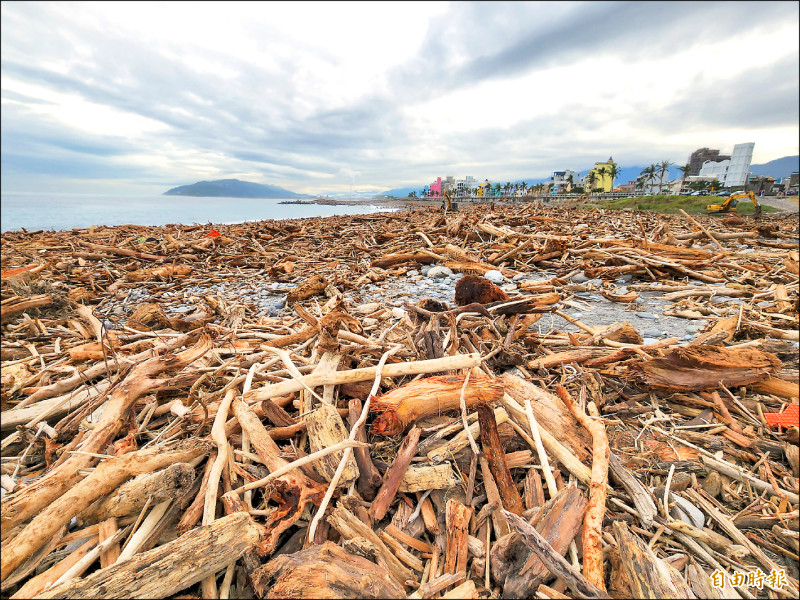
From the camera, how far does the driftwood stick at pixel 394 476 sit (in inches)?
66.8

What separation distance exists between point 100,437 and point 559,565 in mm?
2429

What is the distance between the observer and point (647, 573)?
1385mm

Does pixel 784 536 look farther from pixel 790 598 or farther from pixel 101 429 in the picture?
pixel 101 429

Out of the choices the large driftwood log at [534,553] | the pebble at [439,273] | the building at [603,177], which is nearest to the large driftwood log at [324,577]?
the large driftwood log at [534,553]

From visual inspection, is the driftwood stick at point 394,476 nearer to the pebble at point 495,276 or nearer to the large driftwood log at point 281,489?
the large driftwood log at point 281,489

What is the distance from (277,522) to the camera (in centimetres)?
158

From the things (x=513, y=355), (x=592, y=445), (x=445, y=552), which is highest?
(x=513, y=355)

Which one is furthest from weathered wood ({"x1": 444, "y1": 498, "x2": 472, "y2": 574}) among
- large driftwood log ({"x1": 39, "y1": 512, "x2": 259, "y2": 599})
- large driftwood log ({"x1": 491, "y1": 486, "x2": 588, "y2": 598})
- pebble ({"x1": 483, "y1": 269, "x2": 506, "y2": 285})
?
pebble ({"x1": 483, "y1": 269, "x2": 506, "y2": 285})

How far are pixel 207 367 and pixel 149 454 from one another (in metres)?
0.87

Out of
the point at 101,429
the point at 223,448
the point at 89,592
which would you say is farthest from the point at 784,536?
the point at 101,429

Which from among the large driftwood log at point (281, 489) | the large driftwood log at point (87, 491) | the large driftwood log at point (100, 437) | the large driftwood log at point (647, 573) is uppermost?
the large driftwood log at point (100, 437)

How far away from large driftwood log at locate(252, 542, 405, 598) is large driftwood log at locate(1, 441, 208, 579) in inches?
32.5

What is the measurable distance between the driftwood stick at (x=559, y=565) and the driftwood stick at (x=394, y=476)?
61cm

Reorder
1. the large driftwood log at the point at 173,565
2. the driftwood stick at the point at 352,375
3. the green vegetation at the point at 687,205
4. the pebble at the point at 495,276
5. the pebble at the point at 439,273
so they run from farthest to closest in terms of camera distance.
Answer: the green vegetation at the point at 687,205 → the pebble at the point at 439,273 → the pebble at the point at 495,276 → the driftwood stick at the point at 352,375 → the large driftwood log at the point at 173,565
